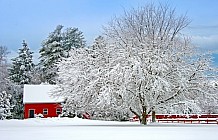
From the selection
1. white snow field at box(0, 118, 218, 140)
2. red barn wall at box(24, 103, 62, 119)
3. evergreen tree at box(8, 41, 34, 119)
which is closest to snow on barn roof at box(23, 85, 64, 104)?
red barn wall at box(24, 103, 62, 119)

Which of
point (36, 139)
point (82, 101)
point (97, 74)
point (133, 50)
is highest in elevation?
point (133, 50)

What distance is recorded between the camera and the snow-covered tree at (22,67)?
204ft

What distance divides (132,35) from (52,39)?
4184cm

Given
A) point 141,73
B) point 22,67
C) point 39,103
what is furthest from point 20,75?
point 141,73

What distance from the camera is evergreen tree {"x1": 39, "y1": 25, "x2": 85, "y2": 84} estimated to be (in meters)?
65.9

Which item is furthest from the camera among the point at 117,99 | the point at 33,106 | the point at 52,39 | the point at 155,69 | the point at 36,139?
the point at 52,39

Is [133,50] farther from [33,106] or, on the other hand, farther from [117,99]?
[33,106]

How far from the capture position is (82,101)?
93.7ft

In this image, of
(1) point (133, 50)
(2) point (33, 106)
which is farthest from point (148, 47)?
(2) point (33, 106)

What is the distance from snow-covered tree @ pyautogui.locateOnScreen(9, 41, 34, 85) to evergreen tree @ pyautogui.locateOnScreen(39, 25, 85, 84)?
2351 millimetres

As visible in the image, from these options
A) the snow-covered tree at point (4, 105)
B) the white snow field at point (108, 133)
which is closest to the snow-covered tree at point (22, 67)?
the snow-covered tree at point (4, 105)

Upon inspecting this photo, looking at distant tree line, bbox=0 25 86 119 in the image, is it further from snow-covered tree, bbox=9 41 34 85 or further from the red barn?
the red barn

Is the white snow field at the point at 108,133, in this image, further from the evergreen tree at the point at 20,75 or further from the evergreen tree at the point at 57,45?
the evergreen tree at the point at 57,45

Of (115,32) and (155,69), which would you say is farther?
(115,32)
